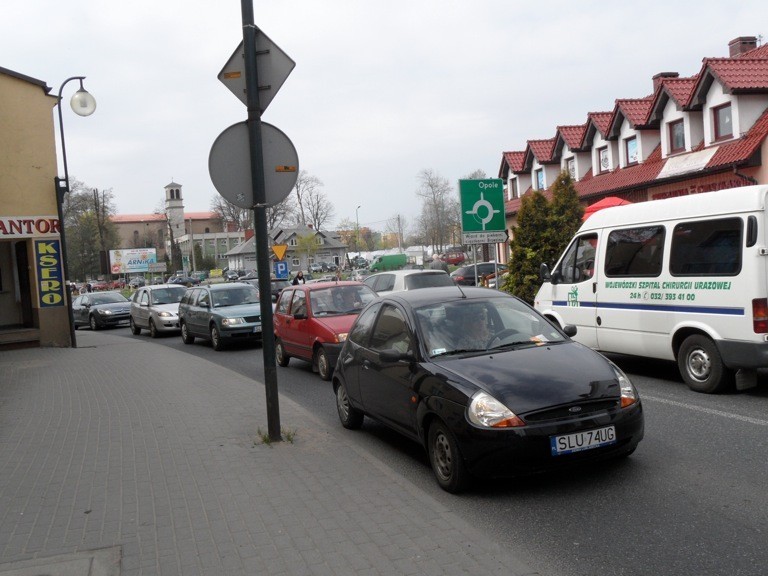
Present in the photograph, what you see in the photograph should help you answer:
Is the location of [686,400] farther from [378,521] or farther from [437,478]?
[378,521]

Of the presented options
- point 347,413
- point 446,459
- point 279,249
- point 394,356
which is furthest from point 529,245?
point 446,459

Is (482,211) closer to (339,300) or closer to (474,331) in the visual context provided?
(339,300)

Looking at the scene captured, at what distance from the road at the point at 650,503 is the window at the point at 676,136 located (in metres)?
21.1

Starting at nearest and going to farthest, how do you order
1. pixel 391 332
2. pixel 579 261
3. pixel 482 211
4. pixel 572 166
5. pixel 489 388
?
pixel 489 388 → pixel 391 332 → pixel 579 261 → pixel 482 211 → pixel 572 166

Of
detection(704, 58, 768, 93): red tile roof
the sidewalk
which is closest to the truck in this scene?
detection(704, 58, 768, 93): red tile roof

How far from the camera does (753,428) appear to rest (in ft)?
22.9

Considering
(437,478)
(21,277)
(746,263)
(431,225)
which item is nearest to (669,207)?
(746,263)

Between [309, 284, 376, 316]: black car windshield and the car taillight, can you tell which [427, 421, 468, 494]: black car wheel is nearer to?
the car taillight

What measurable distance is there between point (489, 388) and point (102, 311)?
1107 inches

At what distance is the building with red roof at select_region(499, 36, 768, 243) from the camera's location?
901 inches

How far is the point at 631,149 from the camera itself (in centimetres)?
3064

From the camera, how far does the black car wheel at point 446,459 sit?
550 centimetres

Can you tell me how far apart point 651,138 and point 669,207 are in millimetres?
21519

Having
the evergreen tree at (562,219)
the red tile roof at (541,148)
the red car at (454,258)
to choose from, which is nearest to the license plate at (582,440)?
the evergreen tree at (562,219)
